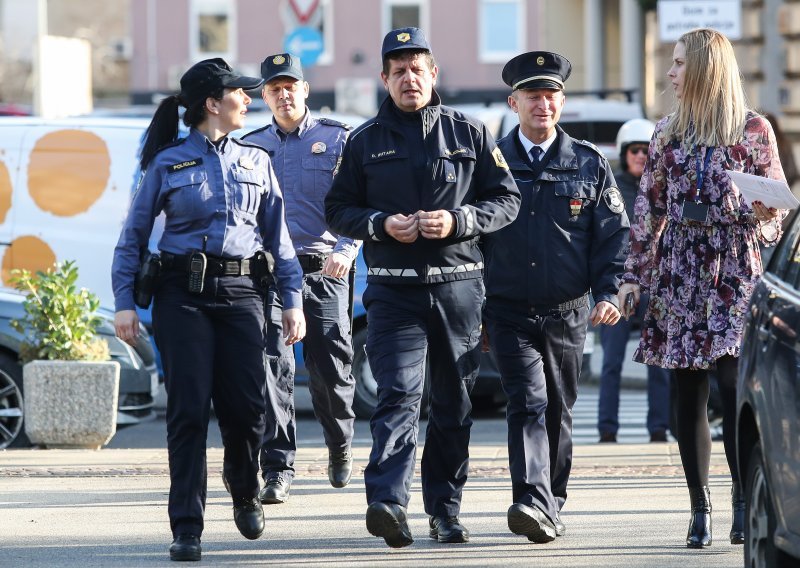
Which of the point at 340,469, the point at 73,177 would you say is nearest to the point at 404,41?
the point at 340,469

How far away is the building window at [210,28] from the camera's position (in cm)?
4741

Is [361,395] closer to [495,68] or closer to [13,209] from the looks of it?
[13,209]

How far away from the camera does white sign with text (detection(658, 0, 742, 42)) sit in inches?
659

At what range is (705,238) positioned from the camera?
21.8 feet

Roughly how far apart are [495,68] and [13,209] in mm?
34982

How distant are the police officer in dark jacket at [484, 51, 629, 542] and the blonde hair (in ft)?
1.36

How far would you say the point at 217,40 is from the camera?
47625 mm

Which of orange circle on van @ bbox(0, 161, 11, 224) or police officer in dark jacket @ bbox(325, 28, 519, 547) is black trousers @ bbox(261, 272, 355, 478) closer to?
police officer in dark jacket @ bbox(325, 28, 519, 547)

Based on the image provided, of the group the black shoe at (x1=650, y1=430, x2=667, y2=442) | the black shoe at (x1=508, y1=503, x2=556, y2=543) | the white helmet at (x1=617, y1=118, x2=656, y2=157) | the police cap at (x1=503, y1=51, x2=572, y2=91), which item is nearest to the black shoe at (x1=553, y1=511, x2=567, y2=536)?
the black shoe at (x1=508, y1=503, x2=556, y2=543)

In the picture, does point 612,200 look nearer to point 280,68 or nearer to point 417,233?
point 417,233

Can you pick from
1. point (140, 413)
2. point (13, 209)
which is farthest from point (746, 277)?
point (13, 209)

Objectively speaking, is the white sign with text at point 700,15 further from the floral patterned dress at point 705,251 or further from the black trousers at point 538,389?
the black trousers at point 538,389

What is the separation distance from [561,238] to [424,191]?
0.59 meters

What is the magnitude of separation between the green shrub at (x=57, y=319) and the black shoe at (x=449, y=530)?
12.3 feet
